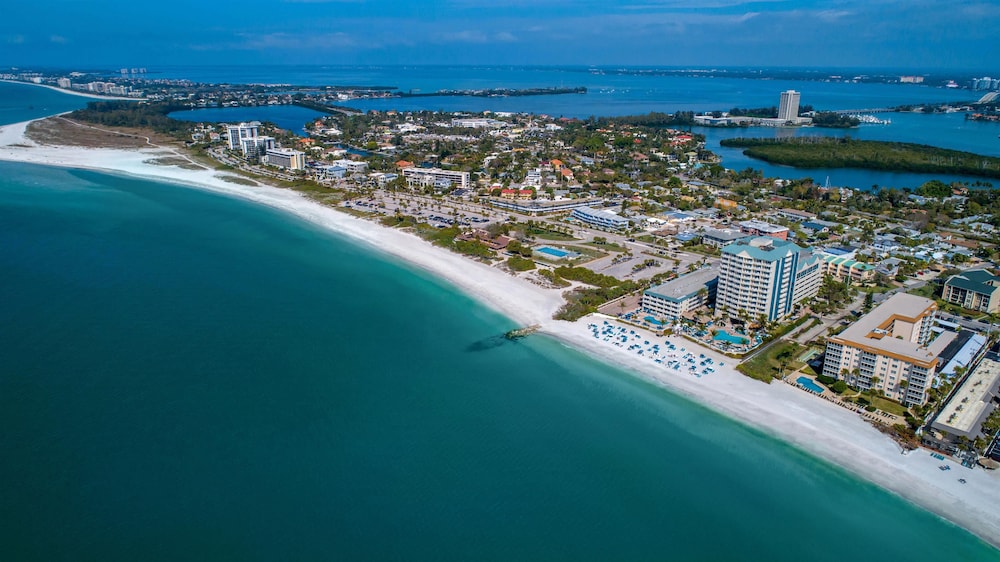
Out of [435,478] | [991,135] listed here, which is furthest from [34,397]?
[991,135]

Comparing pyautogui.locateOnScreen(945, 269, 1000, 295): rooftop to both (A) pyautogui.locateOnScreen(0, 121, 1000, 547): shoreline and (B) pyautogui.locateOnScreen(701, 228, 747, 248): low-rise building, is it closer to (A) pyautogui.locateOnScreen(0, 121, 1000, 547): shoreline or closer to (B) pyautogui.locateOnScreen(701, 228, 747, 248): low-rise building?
(B) pyautogui.locateOnScreen(701, 228, 747, 248): low-rise building

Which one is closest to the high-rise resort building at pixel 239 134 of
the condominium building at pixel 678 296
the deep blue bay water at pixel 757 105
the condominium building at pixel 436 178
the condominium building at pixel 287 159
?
the condominium building at pixel 287 159

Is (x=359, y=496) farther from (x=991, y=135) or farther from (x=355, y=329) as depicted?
(x=991, y=135)

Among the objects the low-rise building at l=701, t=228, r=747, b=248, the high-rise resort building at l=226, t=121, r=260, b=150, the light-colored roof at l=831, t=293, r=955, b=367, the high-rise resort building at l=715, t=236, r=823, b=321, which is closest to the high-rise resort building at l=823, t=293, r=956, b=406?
the light-colored roof at l=831, t=293, r=955, b=367

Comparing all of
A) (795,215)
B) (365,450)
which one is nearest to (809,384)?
(365,450)

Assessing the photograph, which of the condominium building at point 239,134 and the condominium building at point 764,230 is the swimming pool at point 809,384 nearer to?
the condominium building at point 764,230
